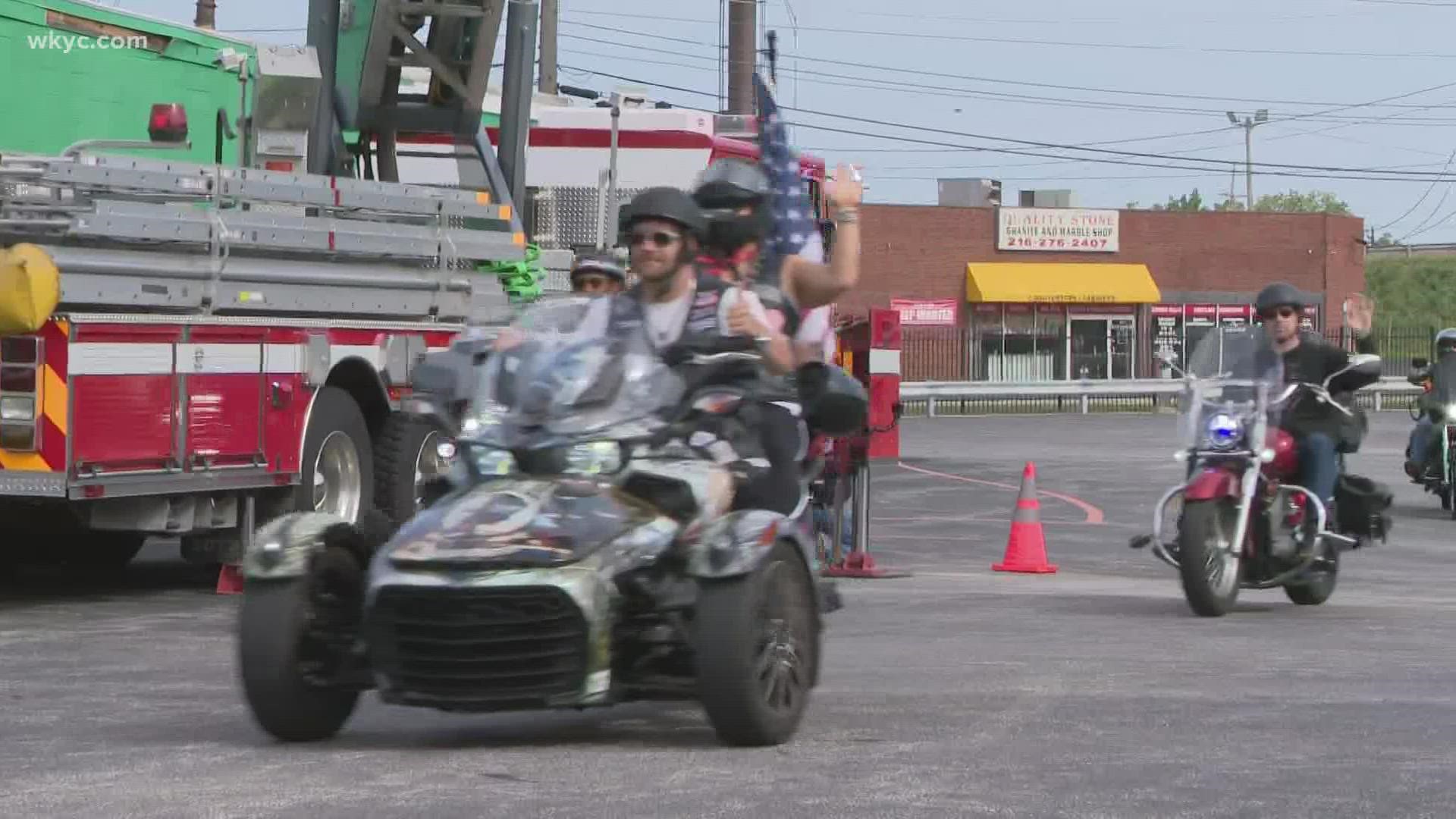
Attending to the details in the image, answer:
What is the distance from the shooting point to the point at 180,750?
303 inches

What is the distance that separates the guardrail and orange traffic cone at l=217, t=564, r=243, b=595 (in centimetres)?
3224

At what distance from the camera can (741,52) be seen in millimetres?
47594

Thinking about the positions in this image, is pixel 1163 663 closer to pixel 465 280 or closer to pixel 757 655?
pixel 757 655

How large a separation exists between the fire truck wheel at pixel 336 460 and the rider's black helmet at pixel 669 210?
6127 millimetres

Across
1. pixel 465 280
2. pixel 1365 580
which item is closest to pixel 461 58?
pixel 465 280

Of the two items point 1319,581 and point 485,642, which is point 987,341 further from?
point 485,642

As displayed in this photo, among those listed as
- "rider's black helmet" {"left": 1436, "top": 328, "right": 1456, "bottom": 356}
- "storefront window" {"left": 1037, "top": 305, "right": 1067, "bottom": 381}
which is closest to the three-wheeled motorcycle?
"rider's black helmet" {"left": 1436, "top": 328, "right": 1456, "bottom": 356}

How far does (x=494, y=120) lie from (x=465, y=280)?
11.7 feet

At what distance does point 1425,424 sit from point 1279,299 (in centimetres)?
1114

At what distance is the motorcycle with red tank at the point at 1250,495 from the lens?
12.7 metres

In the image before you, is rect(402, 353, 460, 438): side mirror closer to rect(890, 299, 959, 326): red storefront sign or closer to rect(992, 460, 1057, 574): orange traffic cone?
rect(992, 460, 1057, 574): orange traffic cone

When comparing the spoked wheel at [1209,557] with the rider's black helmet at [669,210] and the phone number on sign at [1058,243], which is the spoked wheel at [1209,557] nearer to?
the rider's black helmet at [669,210]

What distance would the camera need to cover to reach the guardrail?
164 ft

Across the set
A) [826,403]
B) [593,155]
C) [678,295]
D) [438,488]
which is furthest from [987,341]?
[438,488]
